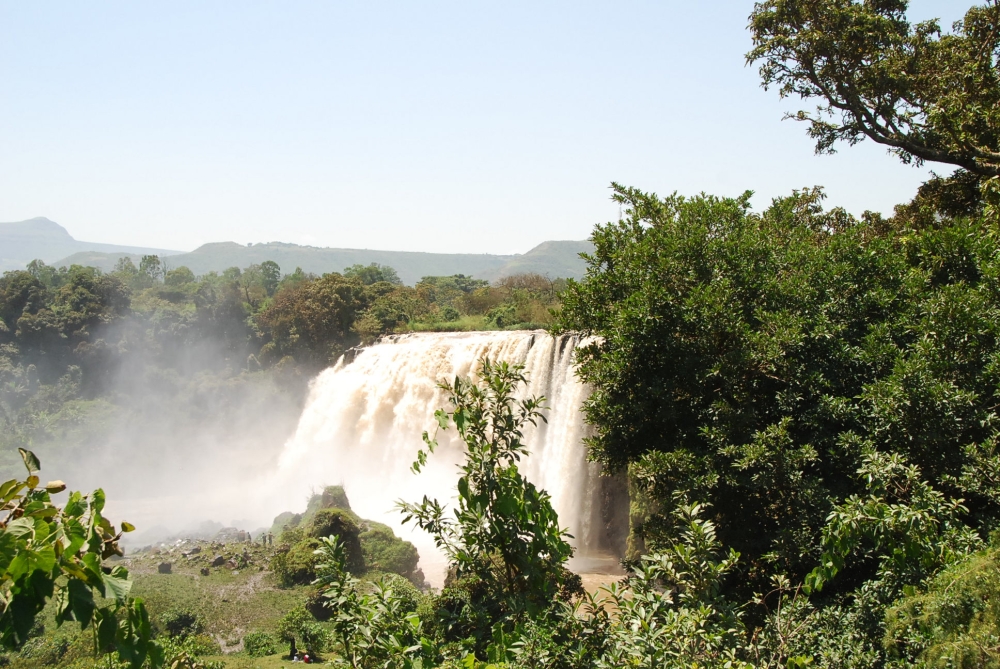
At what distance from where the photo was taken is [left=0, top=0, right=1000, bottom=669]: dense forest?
3475mm

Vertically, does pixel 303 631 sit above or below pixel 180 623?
above

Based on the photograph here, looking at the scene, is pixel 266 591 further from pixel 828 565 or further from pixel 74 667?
pixel 828 565

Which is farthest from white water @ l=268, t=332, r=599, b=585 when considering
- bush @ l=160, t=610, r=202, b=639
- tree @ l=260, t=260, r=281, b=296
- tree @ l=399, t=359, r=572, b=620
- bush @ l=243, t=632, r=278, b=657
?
tree @ l=260, t=260, r=281, b=296

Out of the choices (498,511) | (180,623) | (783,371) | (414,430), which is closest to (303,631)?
(180,623)

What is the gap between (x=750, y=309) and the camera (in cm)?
929

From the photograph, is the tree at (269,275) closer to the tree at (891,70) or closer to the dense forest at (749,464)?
the dense forest at (749,464)

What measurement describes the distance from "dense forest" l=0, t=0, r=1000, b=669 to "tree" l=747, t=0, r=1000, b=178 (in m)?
0.05

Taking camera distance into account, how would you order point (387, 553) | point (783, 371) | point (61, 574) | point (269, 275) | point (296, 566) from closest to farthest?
point (61, 574) < point (783, 371) < point (296, 566) < point (387, 553) < point (269, 275)

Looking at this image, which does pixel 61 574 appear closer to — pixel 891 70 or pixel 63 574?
pixel 63 574

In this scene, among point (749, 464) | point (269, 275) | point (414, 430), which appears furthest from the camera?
point (269, 275)

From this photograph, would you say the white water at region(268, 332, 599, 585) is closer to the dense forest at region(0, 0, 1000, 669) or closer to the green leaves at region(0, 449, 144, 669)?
the dense forest at region(0, 0, 1000, 669)

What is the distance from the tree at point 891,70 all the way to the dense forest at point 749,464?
51 mm

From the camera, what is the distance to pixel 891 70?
43.6 feet

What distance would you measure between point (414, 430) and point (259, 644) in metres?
11.6
